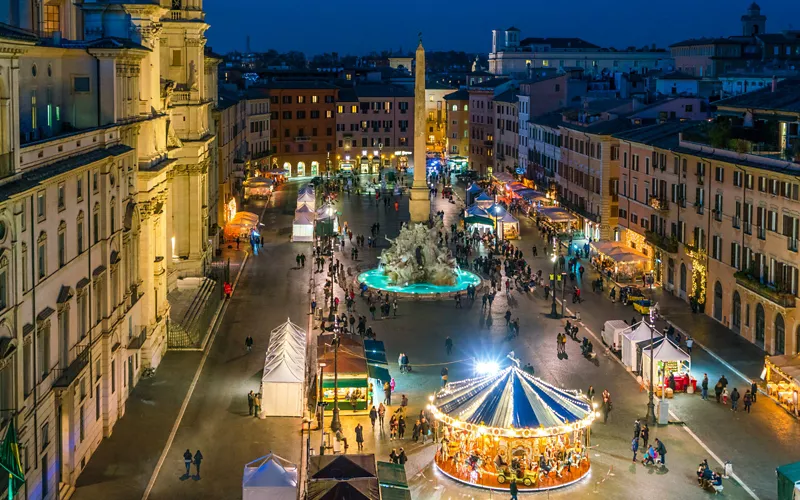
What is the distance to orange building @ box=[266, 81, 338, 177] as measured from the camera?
154375mm

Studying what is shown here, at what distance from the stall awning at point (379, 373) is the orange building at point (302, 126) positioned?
4195 inches

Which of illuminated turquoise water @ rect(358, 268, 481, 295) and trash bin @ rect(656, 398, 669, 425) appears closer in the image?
trash bin @ rect(656, 398, 669, 425)

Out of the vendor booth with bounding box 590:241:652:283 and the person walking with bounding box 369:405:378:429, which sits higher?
→ the vendor booth with bounding box 590:241:652:283

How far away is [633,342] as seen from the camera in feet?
168

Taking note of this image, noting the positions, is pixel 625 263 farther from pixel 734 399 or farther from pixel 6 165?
pixel 6 165

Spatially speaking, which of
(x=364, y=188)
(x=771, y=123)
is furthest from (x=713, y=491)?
(x=364, y=188)

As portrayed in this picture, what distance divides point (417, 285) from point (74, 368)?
130 ft

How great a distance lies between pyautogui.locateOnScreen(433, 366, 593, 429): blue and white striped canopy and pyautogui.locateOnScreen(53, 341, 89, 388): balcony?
11457 millimetres

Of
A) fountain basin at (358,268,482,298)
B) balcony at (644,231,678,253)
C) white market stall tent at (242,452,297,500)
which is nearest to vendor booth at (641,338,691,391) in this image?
white market stall tent at (242,452,297,500)

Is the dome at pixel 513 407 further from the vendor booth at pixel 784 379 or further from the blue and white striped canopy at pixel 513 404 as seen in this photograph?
the vendor booth at pixel 784 379

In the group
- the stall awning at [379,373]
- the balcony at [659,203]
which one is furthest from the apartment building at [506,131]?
the stall awning at [379,373]

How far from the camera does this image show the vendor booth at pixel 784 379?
149 feet

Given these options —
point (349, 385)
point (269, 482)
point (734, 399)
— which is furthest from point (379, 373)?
point (734, 399)

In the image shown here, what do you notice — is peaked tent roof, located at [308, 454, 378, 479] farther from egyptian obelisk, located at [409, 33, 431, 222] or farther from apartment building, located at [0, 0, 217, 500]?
egyptian obelisk, located at [409, 33, 431, 222]
